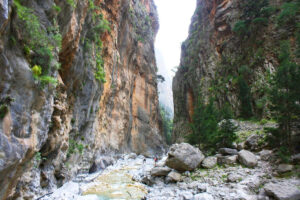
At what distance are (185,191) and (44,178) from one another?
694 centimetres

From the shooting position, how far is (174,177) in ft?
36.7

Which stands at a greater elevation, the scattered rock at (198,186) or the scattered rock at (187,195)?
the scattered rock at (198,186)

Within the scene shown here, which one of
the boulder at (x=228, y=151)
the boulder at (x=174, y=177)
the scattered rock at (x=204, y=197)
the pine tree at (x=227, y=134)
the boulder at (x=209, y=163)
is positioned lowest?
the scattered rock at (x=204, y=197)

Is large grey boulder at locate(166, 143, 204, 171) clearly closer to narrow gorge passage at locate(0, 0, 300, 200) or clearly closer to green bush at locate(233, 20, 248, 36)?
narrow gorge passage at locate(0, 0, 300, 200)

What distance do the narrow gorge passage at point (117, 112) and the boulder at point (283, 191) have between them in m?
0.03

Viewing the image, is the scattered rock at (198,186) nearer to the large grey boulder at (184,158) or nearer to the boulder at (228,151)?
the large grey boulder at (184,158)

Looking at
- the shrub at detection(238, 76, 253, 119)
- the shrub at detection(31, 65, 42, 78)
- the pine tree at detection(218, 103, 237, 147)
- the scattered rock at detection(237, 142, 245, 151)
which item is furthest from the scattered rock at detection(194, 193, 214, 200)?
the shrub at detection(238, 76, 253, 119)

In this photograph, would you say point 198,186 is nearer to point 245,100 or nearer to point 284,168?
point 284,168

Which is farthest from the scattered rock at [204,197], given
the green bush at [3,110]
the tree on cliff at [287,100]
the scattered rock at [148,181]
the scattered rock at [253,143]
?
the green bush at [3,110]

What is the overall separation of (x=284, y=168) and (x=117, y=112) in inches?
801

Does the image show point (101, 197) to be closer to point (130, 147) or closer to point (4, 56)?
point (4, 56)

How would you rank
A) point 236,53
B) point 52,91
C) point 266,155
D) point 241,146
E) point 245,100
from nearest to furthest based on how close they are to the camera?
point 52,91 → point 266,155 → point 241,146 → point 245,100 → point 236,53

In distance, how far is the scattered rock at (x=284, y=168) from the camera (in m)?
8.12

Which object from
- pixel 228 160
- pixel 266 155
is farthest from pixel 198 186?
pixel 266 155
